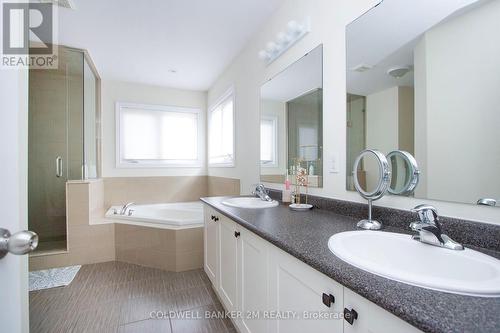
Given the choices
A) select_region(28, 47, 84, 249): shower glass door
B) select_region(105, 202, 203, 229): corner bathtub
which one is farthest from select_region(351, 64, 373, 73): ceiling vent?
select_region(28, 47, 84, 249): shower glass door

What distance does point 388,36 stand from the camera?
119cm

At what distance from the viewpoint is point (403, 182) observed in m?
1.09

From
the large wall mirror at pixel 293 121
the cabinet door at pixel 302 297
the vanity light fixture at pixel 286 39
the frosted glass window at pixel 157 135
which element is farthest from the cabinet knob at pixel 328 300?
the frosted glass window at pixel 157 135

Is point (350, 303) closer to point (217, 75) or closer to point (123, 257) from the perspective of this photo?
point (123, 257)

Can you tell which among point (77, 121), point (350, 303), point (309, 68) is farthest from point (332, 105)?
point (77, 121)

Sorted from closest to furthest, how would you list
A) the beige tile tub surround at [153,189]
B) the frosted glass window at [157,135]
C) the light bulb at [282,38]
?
the light bulb at [282,38] → the beige tile tub surround at [153,189] → the frosted glass window at [157,135]

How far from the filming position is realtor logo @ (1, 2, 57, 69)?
2.02 ft

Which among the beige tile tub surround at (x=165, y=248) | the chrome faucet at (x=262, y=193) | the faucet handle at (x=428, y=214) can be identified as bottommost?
the beige tile tub surround at (x=165, y=248)

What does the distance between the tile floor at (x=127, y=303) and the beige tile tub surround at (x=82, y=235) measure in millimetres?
243

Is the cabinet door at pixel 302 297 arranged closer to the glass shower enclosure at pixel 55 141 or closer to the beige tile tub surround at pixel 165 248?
the beige tile tub surround at pixel 165 248

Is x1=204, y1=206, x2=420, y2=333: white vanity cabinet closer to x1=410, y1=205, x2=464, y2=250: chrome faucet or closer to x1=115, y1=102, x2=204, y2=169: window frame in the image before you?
x1=410, y1=205, x2=464, y2=250: chrome faucet

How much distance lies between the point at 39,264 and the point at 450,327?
3500 millimetres

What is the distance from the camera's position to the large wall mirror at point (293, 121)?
1.64 metres

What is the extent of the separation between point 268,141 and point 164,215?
2270mm
